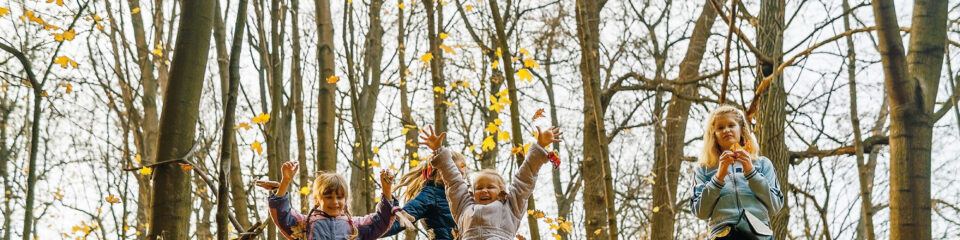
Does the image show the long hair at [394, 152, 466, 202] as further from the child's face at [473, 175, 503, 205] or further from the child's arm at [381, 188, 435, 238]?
the child's face at [473, 175, 503, 205]

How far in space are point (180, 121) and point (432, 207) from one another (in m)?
1.58

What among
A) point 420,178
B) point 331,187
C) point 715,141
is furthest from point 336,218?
point 715,141

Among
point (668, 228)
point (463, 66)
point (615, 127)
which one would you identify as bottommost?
point (668, 228)

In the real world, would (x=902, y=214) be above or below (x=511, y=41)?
below

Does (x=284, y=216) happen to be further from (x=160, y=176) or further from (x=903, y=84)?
(x=903, y=84)

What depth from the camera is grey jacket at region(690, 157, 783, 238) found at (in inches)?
124

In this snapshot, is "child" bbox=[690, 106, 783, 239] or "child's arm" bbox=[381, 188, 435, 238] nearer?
"child" bbox=[690, 106, 783, 239]

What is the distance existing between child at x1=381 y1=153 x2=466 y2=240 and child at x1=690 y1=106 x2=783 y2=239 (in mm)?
1543

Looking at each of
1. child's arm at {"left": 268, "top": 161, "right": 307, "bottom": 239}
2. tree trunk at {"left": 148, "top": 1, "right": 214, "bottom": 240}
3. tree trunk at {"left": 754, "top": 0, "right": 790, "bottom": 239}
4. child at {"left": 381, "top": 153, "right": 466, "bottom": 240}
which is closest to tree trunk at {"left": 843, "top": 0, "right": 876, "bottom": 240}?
tree trunk at {"left": 754, "top": 0, "right": 790, "bottom": 239}

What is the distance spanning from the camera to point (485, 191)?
3.91 meters

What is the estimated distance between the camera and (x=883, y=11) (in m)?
3.94

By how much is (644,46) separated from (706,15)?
3.21ft

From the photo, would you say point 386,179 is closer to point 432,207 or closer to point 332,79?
point 432,207

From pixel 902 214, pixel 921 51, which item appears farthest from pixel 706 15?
pixel 902 214
